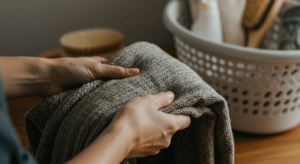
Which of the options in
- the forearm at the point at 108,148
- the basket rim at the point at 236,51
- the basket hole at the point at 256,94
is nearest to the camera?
the forearm at the point at 108,148

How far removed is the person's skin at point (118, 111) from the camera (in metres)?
0.31

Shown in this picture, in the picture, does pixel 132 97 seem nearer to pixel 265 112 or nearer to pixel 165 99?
pixel 165 99

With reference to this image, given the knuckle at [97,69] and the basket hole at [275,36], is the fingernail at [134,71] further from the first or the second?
the basket hole at [275,36]

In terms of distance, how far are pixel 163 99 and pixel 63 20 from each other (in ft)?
2.71

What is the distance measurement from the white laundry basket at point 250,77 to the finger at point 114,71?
25 cm

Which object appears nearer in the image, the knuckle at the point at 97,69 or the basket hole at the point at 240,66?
the knuckle at the point at 97,69

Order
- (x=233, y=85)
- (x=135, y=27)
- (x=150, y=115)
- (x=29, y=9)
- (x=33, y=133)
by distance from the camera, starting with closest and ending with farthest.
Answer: (x=150, y=115) → (x=33, y=133) → (x=233, y=85) → (x=29, y=9) → (x=135, y=27)

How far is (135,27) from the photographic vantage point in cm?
112

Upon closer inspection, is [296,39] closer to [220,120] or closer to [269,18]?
[269,18]

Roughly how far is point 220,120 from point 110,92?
17 cm

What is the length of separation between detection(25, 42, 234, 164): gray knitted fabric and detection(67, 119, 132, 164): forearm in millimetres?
38

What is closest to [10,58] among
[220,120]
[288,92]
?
[220,120]

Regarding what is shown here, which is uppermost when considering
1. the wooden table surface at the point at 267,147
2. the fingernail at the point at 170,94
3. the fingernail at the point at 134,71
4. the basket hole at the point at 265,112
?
the fingernail at the point at 134,71

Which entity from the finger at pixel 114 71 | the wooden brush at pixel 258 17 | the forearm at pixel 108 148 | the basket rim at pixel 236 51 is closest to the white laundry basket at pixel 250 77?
the basket rim at pixel 236 51
